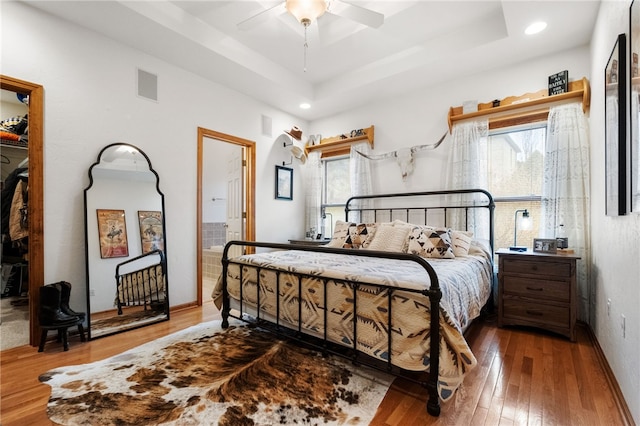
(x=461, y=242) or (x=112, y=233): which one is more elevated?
(x=112, y=233)

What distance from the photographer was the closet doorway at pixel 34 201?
2236 millimetres

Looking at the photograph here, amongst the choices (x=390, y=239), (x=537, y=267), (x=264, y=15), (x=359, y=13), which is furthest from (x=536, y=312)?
(x=264, y=15)

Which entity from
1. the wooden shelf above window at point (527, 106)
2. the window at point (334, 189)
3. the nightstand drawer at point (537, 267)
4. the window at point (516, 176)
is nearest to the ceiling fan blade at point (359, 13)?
the wooden shelf above window at point (527, 106)

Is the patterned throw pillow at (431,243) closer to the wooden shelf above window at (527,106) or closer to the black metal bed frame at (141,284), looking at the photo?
the wooden shelf above window at (527,106)

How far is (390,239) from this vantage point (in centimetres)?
288

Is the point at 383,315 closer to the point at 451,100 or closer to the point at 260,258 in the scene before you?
the point at 260,258

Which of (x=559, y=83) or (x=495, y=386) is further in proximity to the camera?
(x=559, y=83)

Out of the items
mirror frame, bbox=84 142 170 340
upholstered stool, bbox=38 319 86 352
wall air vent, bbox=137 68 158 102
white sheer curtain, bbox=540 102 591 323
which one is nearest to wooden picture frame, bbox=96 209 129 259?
mirror frame, bbox=84 142 170 340

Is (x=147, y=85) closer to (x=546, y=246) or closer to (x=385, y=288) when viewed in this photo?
(x=385, y=288)

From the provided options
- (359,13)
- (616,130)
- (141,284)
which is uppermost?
(359,13)

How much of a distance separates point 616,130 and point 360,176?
8.61ft

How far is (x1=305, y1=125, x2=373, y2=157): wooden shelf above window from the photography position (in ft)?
13.1

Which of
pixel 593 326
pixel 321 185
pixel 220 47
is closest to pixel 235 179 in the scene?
pixel 321 185

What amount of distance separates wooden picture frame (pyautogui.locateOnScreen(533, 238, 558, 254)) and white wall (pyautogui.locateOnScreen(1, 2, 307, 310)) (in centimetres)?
342
